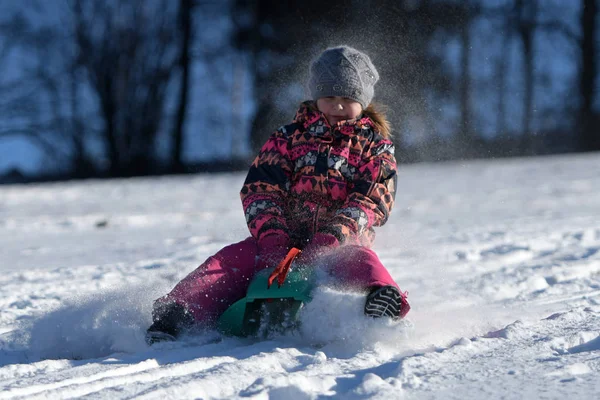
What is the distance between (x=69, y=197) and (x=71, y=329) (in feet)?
19.9

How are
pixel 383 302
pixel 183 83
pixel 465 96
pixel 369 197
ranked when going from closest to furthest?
1. pixel 383 302
2. pixel 369 197
3. pixel 465 96
4. pixel 183 83

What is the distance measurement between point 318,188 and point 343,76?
40 cm

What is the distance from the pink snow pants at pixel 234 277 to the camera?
92.4 inches

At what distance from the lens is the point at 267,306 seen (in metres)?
2.41

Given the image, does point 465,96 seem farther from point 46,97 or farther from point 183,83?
point 46,97

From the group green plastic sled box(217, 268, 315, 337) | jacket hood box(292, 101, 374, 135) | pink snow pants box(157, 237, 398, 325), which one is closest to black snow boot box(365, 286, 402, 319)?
pink snow pants box(157, 237, 398, 325)

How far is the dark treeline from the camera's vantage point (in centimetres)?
1191

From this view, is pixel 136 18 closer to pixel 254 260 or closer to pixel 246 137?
pixel 246 137

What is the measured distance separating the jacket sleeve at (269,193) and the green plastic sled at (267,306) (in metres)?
0.18

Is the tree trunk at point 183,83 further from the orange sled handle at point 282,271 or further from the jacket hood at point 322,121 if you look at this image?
the orange sled handle at point 282,271

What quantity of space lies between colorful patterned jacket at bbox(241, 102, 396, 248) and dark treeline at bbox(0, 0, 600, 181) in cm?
823

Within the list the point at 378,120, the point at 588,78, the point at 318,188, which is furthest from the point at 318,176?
the point at 588,78

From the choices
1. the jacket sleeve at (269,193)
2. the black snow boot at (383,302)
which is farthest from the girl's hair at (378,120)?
the black snow boot at (383,302)

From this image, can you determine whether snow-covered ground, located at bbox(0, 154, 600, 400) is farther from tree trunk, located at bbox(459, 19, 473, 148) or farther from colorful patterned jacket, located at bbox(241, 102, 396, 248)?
tree trunk, located at bbox(459, 19, 473, 148)
